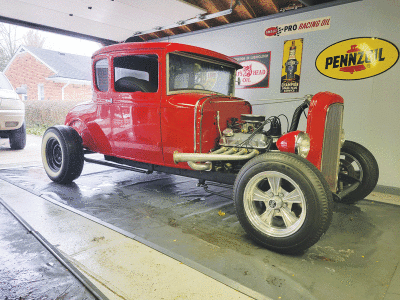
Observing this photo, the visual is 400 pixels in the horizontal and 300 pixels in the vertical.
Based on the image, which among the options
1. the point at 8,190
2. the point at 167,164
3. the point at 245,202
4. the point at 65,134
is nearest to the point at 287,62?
the point at 167,164

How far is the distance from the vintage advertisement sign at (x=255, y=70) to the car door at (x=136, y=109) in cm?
232

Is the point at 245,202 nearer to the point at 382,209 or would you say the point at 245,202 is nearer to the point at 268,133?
the point at 268,133

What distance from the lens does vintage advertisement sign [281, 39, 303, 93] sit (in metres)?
4.86

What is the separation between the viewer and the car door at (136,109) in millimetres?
3229

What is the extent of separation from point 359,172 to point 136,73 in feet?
10.8

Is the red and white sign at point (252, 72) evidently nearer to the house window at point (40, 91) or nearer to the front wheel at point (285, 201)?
the front wheel at point (285, 201)

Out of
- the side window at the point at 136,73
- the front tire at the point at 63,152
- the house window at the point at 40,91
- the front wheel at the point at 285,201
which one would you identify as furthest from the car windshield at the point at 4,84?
the house window at the point at 40,91

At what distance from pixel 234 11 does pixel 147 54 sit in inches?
116

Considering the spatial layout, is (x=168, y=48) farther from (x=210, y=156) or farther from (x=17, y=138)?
(x=17, y=138)

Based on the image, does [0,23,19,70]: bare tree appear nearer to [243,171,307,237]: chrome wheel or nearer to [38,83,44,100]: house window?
[38,83,44,100]: house window

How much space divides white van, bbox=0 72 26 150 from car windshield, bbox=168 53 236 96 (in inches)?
230

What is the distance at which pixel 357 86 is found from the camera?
14.0 feet

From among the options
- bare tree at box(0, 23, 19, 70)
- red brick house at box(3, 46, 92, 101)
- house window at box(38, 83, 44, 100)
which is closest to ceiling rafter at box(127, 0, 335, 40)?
red brick house at box(3, 46, 92, 101)

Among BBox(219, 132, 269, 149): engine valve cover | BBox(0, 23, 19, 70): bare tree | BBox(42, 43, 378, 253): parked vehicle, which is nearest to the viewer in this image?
BBox(42, 43, 378, 253): parked vehicle
